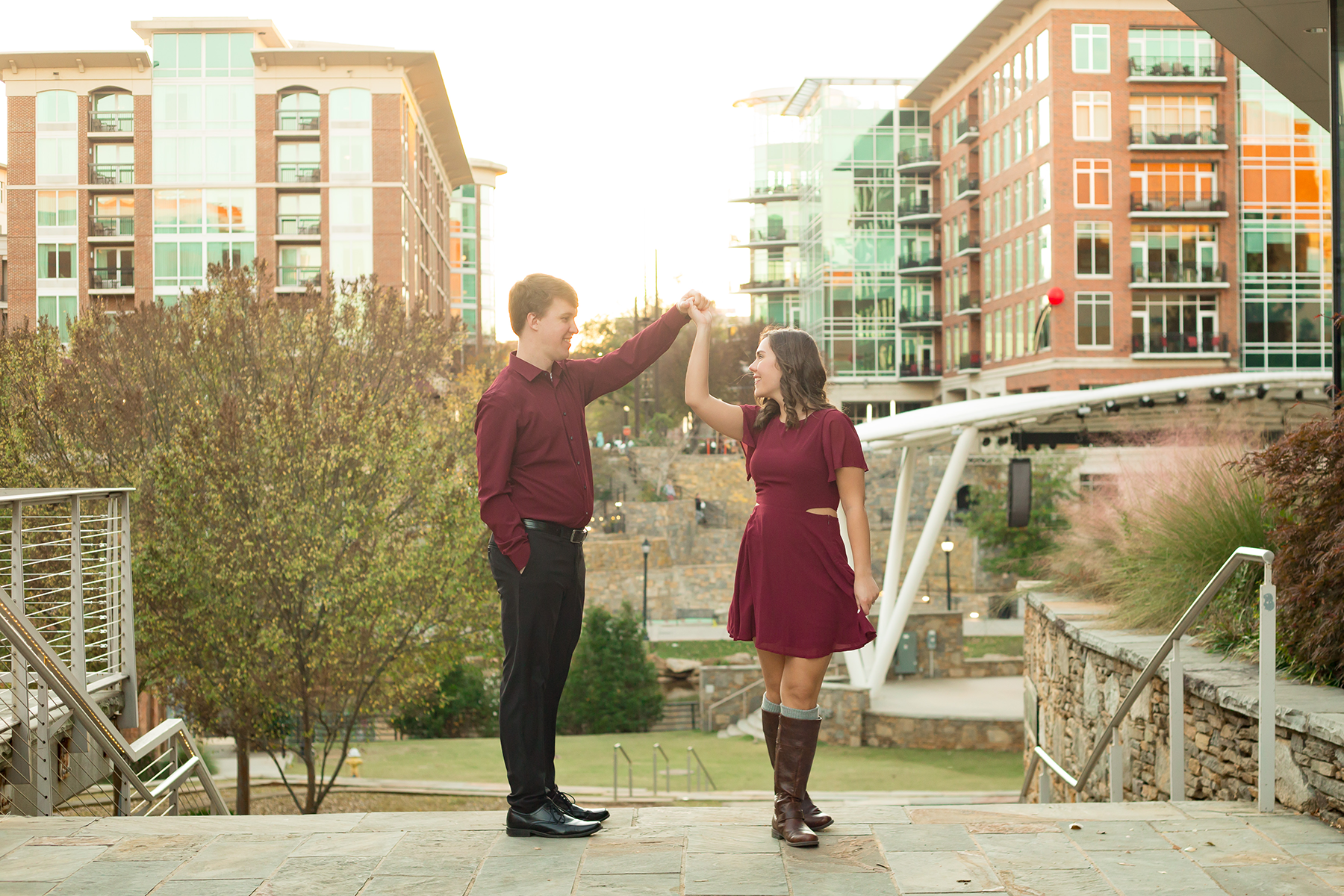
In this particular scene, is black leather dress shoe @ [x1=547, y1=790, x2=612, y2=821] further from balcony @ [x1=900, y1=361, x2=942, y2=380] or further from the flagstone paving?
balcony @ [x1=900, y1=361, x2=942, y2=380]

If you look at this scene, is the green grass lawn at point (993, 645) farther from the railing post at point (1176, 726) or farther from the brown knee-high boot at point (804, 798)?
the brown knee-high boot at point (804, 798)

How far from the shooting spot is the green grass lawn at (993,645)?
29297 mm

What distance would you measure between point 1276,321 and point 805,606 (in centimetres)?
4752

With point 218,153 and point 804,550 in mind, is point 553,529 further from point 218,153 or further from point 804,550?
point 218,153

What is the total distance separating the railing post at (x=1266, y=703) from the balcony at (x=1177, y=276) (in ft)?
145

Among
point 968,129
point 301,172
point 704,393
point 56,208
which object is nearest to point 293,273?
point 301,172

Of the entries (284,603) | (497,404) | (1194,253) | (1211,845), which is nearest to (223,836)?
(497,404)

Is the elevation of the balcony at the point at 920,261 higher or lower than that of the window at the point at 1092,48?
lower

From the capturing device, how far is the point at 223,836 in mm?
4133

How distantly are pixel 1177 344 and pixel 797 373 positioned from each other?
45.7m

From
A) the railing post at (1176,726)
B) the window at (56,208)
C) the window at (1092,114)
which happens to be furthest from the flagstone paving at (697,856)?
the window at (56,208)

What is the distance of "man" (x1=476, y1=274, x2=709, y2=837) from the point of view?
3.95 m

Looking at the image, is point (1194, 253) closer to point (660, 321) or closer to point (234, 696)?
point (234, 696)

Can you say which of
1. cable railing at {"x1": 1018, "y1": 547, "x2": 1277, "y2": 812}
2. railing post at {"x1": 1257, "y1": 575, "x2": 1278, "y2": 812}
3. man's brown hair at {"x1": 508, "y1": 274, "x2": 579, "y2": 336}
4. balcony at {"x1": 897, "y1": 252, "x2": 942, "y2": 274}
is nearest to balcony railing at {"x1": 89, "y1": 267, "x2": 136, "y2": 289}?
balcony at {"x1": 897, "y1": 252, "x2": 942, "y2": 274}
